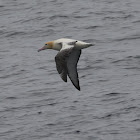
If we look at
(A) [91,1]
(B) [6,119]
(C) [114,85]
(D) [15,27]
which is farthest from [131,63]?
(A) [91,1]

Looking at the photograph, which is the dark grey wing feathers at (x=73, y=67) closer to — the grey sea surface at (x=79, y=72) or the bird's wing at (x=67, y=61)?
the bird's wing at (x=67, y=61)

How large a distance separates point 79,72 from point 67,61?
27.9ft

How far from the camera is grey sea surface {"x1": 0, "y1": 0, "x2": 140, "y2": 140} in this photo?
27.4 m

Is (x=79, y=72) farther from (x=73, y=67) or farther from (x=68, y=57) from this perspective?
(x=73, y=67)

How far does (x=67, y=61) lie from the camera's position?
24734mm

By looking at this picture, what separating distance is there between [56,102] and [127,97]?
9.98ft

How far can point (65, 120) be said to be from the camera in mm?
27844

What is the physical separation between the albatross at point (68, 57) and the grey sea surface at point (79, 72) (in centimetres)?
302

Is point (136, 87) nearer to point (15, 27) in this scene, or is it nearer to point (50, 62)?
point (50, 62)

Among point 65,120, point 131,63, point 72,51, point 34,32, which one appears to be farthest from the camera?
point 34,32

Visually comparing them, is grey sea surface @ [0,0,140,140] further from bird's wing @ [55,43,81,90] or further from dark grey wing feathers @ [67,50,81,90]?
bird's wing @ [55,43,81,90]

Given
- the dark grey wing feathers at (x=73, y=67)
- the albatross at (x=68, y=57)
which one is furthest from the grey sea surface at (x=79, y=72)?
the albatross at (x=68, y=57)

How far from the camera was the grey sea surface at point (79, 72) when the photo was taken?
90.0 feet

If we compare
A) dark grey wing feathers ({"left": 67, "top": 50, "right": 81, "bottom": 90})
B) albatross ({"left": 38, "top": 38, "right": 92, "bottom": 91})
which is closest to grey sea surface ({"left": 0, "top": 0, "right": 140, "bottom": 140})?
dark grey wing feathers ({"left": 67, "top": 50, "right": 81, "bottom": 90})
